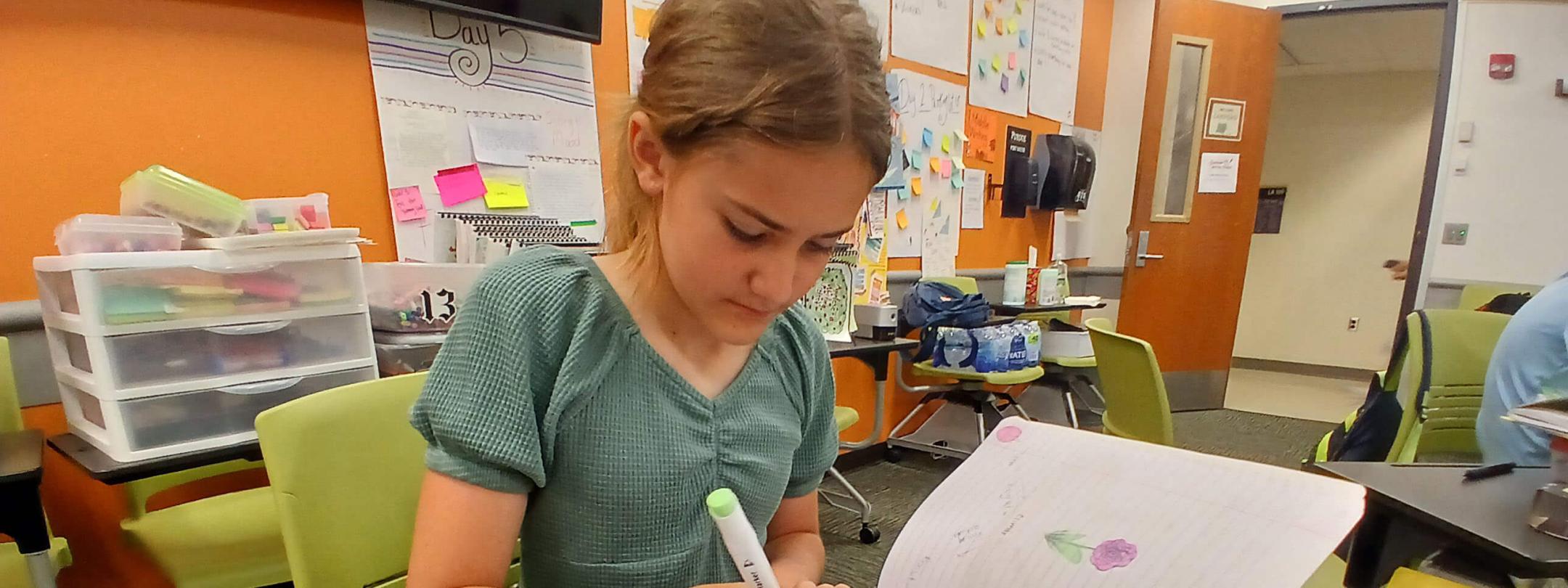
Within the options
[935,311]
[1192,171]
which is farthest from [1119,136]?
[935,311]

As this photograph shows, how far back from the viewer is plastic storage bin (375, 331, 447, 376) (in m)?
1.29

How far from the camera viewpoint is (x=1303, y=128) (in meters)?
4.83

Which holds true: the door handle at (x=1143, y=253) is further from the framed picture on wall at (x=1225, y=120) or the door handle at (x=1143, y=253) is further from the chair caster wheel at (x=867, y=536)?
the chair caster wheel at (x=867, y=536)

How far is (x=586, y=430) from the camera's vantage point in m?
0.52

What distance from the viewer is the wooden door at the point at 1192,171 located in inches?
131

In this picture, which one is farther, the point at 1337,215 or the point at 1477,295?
the point at 1337,215

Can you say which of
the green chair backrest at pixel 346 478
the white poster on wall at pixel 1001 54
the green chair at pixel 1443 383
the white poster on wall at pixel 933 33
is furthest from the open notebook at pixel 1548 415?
the white poster on wall at pixel 1001 54

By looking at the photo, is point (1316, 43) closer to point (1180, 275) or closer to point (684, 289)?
point (1180, 275)

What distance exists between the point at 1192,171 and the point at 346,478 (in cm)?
365

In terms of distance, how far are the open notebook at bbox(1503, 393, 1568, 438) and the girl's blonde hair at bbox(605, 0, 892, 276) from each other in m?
0.84

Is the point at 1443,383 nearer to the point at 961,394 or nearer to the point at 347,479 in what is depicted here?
the point at 961,394

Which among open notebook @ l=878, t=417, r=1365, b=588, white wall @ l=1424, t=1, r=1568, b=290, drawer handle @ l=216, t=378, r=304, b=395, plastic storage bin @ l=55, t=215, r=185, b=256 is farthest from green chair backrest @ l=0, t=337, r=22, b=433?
white wall @ l=1424, t=1, r=1568, b=290

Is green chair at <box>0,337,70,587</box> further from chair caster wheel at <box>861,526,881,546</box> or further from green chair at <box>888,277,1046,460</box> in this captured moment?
green chair at <box>888,277,1046,460</box>

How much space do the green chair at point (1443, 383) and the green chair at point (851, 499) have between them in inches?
45.2
